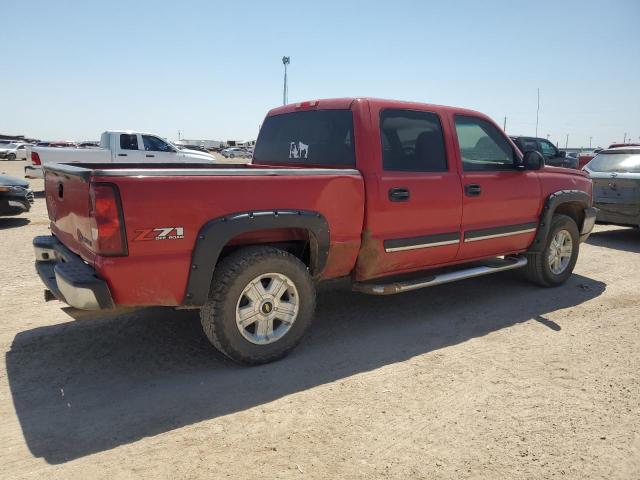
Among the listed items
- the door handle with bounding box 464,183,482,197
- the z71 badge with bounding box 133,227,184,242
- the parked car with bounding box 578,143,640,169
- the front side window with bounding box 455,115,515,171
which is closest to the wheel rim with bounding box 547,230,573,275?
the front side window with bounding box 455,115,515,171

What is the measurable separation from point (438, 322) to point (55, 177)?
3411mm

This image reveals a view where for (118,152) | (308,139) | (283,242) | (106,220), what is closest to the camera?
(106,220)

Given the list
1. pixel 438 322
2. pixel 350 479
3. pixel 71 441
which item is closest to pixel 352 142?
A: pixel 438 322

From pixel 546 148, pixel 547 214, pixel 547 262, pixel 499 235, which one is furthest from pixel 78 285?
pixel 546 148

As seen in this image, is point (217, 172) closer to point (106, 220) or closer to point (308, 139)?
point (106, 220)

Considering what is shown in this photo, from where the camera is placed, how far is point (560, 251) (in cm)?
581

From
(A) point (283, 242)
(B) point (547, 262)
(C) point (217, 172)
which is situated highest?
(C) point (217, 172)

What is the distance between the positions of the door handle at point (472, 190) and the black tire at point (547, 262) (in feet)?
4.54

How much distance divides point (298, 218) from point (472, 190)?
6.42ft

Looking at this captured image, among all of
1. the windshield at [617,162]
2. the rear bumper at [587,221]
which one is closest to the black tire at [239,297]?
the rear bumper at [587,221]

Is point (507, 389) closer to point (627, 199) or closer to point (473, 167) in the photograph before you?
point (473, 167)

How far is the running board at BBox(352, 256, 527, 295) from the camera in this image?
13.6ft

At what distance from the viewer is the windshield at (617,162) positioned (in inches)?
344

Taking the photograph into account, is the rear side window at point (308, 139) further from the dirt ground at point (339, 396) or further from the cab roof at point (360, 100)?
the dirt ground at point (339, 396)
